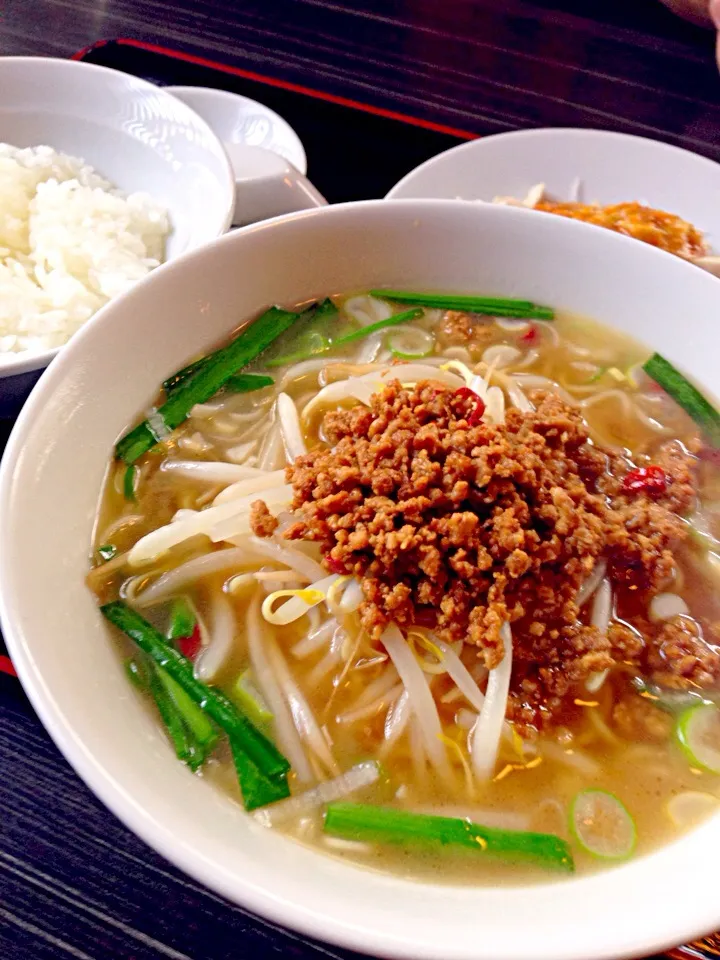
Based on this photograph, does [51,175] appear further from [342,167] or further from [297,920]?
[297,920]

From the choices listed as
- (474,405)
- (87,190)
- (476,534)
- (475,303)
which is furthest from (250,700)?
(87,190)

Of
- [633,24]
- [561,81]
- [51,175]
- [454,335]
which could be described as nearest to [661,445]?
[454,335]

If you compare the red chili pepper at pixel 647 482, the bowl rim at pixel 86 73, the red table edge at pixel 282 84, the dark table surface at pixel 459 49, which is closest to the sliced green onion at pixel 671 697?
the red chili pepper at pixel 647 482

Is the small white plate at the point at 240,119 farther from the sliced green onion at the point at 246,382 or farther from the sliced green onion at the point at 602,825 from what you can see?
the sliced green onion at the point at 602,825

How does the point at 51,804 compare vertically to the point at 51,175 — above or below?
below

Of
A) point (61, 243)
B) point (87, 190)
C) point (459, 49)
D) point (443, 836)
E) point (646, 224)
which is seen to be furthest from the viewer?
point (459, 49)

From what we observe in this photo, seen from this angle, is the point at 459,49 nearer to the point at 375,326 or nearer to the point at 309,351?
the point at 375,326
